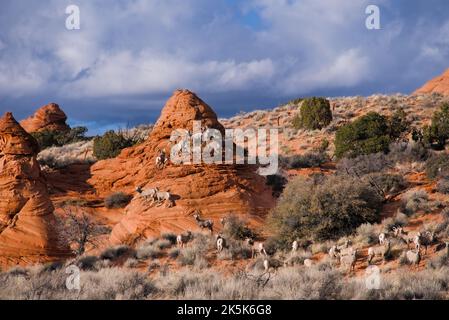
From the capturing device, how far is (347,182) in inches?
634

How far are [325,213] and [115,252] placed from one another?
20.5ft

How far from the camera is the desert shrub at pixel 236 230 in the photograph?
16203 millimetres

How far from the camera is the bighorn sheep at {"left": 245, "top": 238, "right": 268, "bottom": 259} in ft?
46.3

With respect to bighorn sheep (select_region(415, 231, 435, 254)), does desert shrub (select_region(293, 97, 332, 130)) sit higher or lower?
higher

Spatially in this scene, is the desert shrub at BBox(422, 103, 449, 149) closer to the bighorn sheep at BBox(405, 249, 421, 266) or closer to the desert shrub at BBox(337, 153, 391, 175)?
the desert shrub at BBox(337, 153, 391, 175)

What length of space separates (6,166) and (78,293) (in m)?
9.41

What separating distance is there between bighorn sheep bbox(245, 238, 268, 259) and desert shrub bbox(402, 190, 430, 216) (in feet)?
15.7

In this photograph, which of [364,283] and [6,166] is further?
[6,166]

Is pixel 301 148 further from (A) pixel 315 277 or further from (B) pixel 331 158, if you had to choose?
(A) pixel 315 277

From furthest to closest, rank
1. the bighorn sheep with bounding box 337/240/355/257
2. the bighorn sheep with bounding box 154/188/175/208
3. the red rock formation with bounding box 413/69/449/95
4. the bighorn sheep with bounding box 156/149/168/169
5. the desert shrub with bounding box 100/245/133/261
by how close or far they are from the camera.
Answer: the red rock formation with bounding box 413/69/449/95
the bighorn sheep with bounding box 156/149/168/169
the bighorn sheep with bounding box 154/188/175/208
the desert shrub with bounding box 100/245/133/261
the bighorn sheep with bounding box 337/240/355/257

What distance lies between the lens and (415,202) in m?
16.2

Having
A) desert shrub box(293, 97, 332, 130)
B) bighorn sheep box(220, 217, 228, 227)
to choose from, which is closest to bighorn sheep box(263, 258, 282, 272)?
bighorn sheep box(220, 217, 228, 227)
